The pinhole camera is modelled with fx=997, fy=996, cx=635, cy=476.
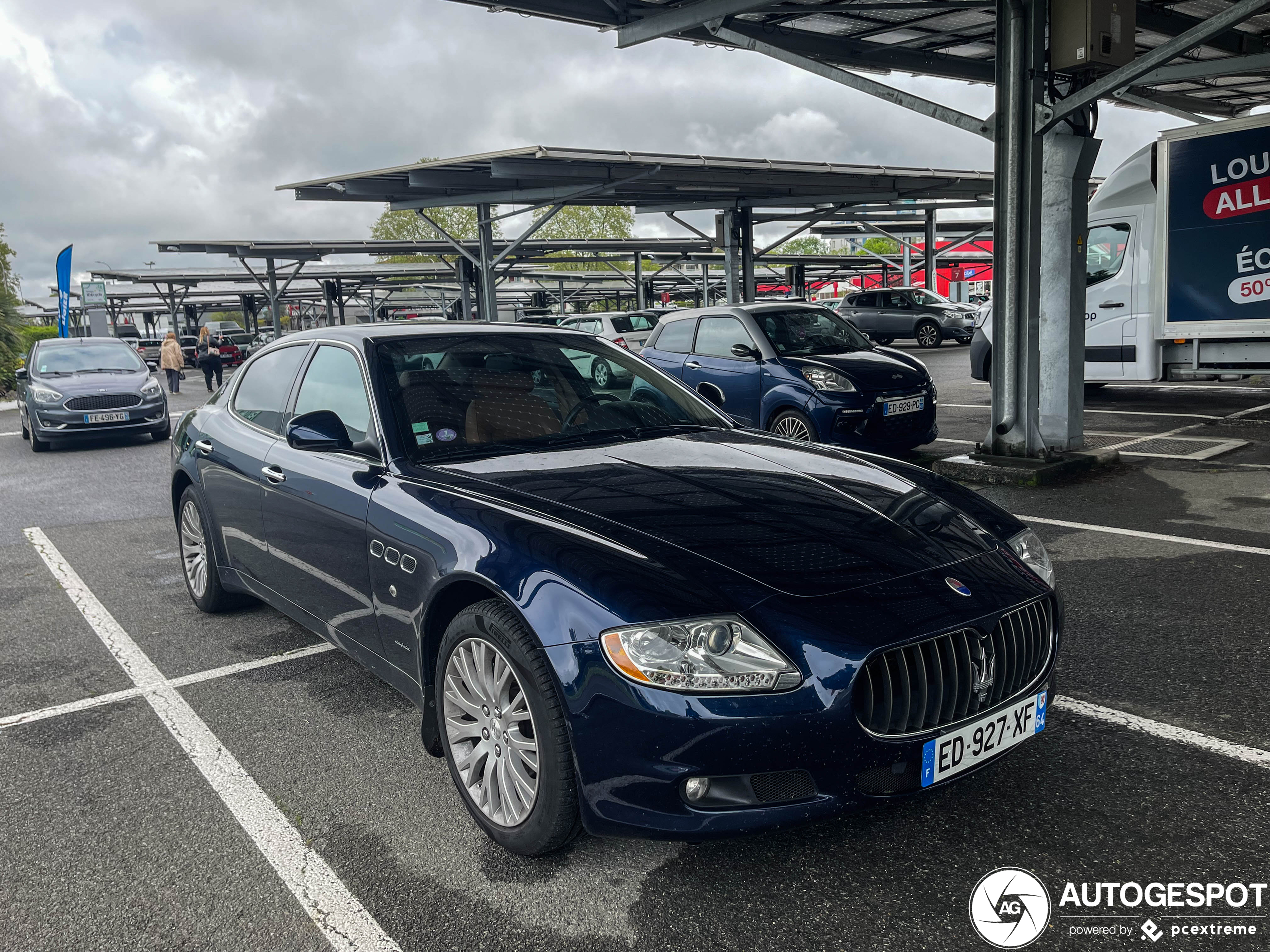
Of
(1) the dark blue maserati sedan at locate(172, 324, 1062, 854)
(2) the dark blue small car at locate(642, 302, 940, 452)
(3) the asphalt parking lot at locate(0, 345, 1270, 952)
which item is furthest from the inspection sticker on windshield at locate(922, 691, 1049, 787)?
(2) the dark blue small car at locate(642, 302, 940, 452)

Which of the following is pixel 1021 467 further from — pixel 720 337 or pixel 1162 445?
pixel 720 337

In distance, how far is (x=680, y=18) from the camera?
30.6 ft

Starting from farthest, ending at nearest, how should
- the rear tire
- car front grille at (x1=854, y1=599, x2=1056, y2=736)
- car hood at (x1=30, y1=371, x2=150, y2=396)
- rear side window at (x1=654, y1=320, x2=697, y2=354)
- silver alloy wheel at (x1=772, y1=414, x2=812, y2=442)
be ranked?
1. the rear tire
2. car hood at (x1=30, y1=371, x2=150, y2=396)
3. rear side window at (x1=654, y1=320, x2=697, y2=354)
4. silver alloy wheel at (x1=772, y1=414, x2=812, y2=442)
5. car front grille at (x1=854, y1=599, x2=1056, y2=736)

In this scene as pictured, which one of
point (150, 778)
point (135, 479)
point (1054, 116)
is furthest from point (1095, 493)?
point (135, 479)

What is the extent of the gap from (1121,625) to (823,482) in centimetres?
203

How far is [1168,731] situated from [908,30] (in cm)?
949

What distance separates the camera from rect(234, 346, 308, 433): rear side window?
14.5ft

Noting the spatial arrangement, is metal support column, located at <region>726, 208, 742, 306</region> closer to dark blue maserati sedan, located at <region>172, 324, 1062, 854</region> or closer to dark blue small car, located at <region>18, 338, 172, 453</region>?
dark blue small car, located at <region>18, 338, 172, 453</region>

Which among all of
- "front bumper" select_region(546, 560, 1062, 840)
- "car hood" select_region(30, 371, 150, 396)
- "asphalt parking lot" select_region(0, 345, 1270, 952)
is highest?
"car hood" select_region(30, 371, 150, 396)

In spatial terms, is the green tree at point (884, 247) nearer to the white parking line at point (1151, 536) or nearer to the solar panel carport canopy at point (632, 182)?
the solar panel carport canopy at point (632, 182)

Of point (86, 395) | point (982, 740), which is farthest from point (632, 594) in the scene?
point (86, 395)

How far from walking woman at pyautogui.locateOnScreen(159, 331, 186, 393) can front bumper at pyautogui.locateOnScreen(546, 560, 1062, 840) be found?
24219 mm

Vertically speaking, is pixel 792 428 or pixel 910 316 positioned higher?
pixel 910 316

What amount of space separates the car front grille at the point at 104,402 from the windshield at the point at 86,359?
0.92 m
